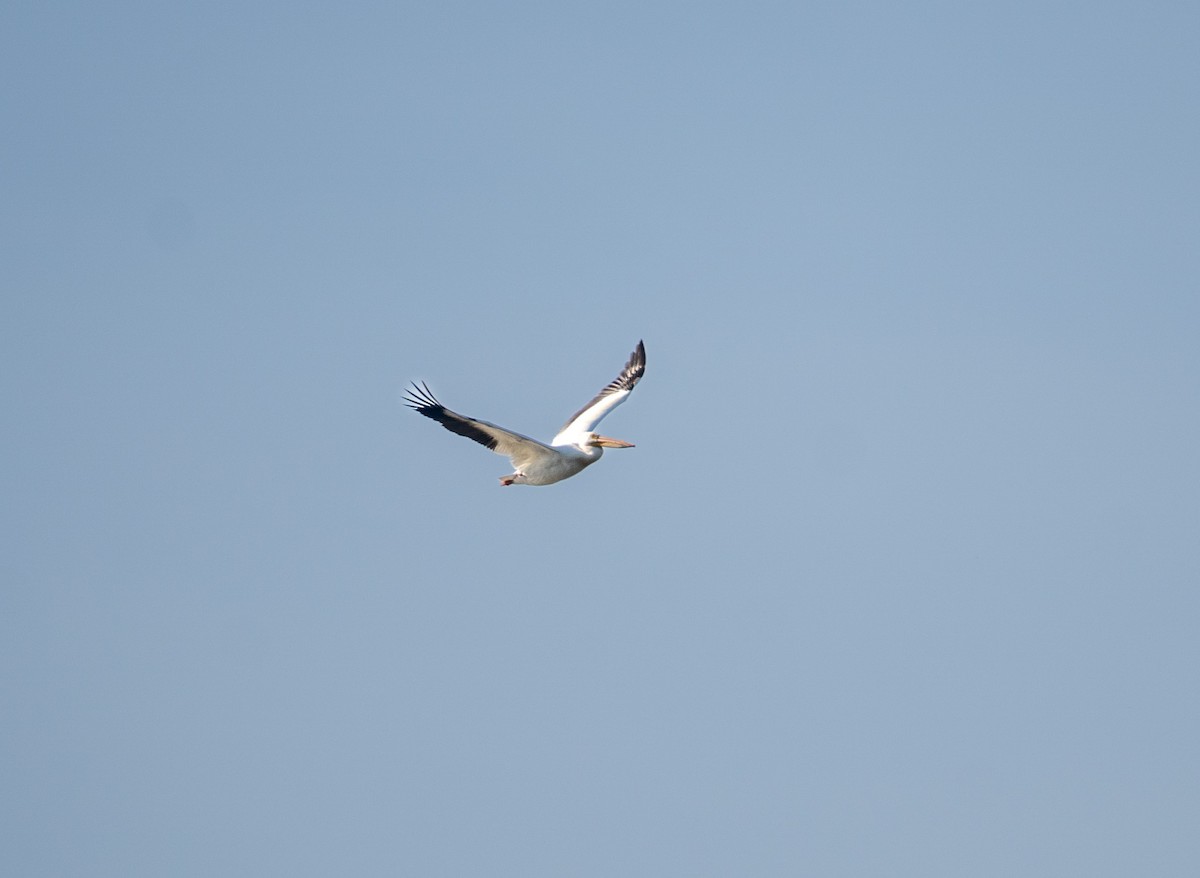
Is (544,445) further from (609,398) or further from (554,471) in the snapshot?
(609,398)

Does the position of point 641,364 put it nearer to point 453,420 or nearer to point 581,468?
point 581,468

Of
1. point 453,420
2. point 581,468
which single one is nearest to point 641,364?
point 581,468

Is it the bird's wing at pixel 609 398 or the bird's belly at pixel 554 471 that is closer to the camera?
the bird's belly at pixel 554 471

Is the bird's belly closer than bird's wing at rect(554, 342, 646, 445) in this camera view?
Yes

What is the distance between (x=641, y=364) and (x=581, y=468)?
4253 millimetres

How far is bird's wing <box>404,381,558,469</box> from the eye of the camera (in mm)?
22922

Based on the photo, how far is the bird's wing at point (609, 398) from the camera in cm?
2708

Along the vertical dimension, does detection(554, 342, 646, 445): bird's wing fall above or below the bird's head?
above

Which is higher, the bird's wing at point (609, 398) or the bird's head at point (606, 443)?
the bird's wing at point (609, 398)

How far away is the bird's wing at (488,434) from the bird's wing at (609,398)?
2.04 meters

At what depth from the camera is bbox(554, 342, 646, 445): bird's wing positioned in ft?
88.8

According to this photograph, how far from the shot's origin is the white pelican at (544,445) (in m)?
23.0

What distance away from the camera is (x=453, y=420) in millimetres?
23094

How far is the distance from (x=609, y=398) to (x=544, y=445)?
4.52 m
